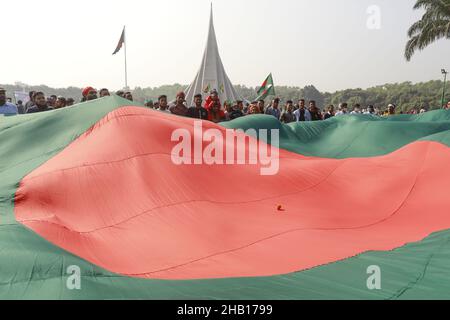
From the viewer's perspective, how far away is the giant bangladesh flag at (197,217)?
7.97 feet

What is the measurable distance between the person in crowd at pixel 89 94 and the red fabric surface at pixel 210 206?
6.74 feet

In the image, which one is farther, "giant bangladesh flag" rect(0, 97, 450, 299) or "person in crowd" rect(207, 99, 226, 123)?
"person in crowd" rect(207, 99, 226, 123)

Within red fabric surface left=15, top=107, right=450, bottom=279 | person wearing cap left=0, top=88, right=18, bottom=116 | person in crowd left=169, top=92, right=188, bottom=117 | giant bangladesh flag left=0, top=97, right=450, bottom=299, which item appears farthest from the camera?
person in crowd left=169, top=92, right=188, bottom=117

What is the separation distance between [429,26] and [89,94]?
15619mm

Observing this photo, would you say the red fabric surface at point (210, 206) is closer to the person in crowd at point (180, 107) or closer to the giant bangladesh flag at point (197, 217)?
the giant bangladesh flag at point (197, 217)

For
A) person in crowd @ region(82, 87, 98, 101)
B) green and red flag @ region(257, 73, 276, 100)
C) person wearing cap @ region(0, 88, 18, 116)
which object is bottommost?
person wearing cap @ region(0, 88, 18, 116)

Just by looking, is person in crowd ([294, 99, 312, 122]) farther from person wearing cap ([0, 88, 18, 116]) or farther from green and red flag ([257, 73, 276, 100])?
green and red flag ([257, 73, 276, 100])

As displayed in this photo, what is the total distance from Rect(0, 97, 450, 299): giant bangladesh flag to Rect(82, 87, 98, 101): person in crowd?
1672 millimetres

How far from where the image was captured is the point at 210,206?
372 centimetres

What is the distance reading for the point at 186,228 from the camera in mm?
3307


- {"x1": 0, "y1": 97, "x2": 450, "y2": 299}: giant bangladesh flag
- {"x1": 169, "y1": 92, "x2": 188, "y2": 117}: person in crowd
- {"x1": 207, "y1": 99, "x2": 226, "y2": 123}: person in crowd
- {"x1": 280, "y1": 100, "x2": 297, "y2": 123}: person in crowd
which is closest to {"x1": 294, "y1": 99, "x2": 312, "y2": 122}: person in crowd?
{"x1": 280, "y1": 100, "x2": 297, "y2": 123}: person in crowd

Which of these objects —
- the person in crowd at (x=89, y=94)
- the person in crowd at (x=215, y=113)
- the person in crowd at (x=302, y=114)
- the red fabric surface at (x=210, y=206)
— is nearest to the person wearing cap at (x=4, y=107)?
the person in crowd at (x=89, y=94)

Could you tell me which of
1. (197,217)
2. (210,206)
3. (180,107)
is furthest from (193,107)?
(197,217)

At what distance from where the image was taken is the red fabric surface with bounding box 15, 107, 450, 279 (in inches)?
114
